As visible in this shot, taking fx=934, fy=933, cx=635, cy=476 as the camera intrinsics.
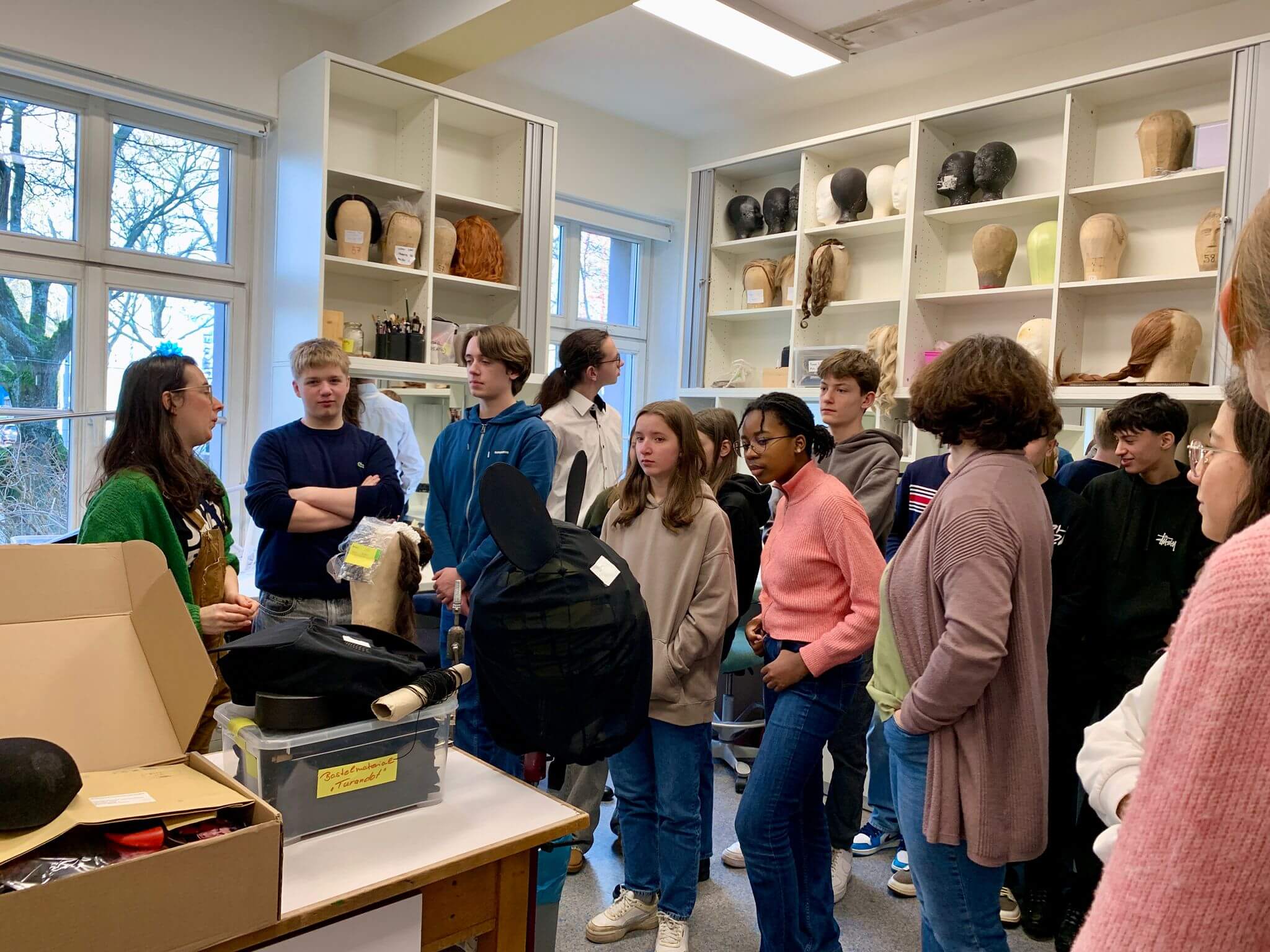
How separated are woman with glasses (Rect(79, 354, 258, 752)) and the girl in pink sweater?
167cm

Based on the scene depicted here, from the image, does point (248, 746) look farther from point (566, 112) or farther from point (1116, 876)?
point (566, 112)

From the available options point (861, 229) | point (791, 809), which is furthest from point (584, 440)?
point (861, 229)

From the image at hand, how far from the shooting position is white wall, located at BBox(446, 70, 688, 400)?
191 inches

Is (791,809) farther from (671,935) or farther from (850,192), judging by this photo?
(850,192)

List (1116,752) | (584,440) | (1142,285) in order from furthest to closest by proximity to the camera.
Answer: (1142,285) → (584,440) → (1116,752)

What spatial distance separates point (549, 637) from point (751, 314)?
3.87m

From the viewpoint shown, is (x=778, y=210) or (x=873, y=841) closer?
(x=873, y=841)

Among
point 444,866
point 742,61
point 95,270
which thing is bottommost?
point 444,866

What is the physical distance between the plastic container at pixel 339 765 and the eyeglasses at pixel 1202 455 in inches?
44.5

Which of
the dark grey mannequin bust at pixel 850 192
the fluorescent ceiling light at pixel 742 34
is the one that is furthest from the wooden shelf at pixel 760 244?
the fluorescent ceiling light at pixel 742 34

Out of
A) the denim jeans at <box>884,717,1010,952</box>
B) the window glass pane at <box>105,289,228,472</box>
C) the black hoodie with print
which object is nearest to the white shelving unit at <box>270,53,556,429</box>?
the window glass pane at <box>105,289,228,472</box>

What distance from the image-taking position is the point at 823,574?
1.99 m

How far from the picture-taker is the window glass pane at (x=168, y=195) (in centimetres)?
373

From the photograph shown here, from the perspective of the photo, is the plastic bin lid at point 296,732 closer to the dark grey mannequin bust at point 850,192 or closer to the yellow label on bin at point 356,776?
the yellow label on bin at point 356,776
